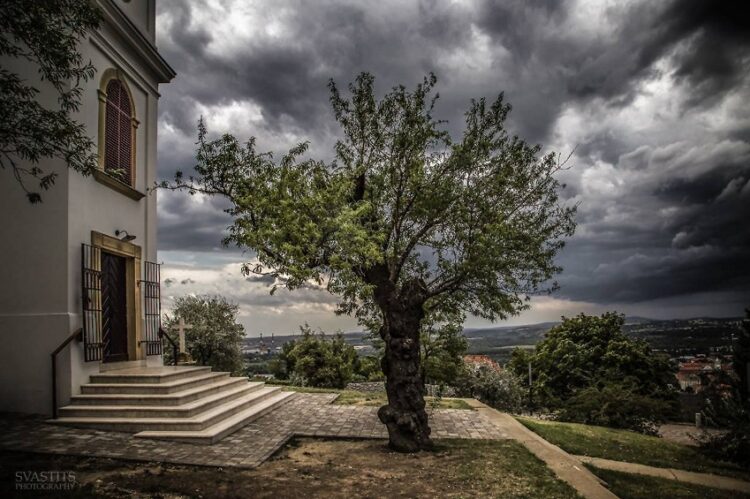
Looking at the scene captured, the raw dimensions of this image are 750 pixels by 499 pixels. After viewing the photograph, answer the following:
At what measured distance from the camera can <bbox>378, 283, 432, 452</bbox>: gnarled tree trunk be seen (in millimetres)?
9195

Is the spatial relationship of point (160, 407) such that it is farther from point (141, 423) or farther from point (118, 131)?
point (118, 131)

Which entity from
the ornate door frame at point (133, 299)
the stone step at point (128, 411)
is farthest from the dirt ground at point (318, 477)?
the ornate door frame at point (133, 299)

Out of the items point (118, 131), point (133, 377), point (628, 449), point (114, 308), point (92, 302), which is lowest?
point (628, 449)

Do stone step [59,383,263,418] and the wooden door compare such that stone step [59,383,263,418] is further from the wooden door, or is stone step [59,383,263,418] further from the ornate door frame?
the ornate door frame

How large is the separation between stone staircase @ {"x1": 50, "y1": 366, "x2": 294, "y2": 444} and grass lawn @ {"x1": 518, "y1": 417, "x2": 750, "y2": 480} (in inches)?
273

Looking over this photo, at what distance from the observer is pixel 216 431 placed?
9086 millimetres

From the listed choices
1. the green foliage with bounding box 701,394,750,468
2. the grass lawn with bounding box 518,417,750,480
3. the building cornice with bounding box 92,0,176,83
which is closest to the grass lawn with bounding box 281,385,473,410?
the grass lawn with bounding box 518,417,750,480

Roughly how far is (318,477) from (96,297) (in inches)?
259

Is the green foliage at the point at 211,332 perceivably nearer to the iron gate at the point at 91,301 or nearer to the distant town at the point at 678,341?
the distant town at the point at 678,341

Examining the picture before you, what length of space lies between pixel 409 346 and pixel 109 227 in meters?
7.47

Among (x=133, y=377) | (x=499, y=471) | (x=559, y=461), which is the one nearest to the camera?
(x=499, y=471)

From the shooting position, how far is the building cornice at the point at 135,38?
449 inches

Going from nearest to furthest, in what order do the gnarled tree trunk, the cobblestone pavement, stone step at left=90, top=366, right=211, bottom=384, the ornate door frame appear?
the cobblestone pavement
the gnarled tree trunk
stone step at left=90, top=366, right=211, bottom=384
the ornate door frame

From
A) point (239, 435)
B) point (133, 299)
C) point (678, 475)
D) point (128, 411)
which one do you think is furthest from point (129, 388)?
point (678, 475)
